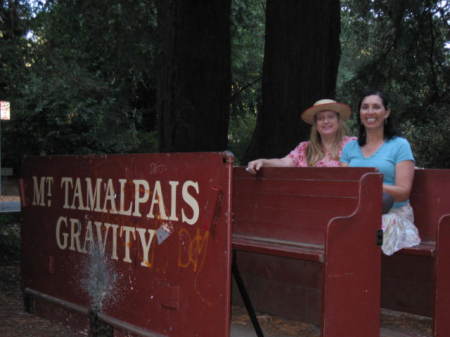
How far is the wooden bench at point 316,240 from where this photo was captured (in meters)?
3.02

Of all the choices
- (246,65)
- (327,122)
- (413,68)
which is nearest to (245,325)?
(327,122)

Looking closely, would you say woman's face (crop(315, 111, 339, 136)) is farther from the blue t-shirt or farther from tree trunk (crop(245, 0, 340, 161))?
tree trunk (crop(245, 0, 340, 161))

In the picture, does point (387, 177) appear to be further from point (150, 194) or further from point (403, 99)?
point (403, 99)

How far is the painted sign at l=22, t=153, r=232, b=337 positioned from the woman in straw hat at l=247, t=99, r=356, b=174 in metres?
1.40

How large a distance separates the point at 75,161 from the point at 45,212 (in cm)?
55

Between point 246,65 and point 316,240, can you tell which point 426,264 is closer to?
point 316,240

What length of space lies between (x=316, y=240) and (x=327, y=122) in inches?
52.8

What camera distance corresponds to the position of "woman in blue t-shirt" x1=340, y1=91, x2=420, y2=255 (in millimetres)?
3785

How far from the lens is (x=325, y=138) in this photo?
185 inches

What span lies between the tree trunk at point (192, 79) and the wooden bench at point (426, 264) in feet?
8.69

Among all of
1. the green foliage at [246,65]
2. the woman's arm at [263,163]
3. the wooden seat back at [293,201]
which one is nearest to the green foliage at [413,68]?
the green foliage at [246,65]

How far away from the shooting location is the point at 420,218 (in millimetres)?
→ 4133

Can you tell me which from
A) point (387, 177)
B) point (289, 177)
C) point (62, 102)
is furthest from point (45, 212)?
point (62, 102)

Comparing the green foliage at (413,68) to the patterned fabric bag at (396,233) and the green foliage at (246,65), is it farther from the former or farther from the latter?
the patterned fabric bag at (396,233)
